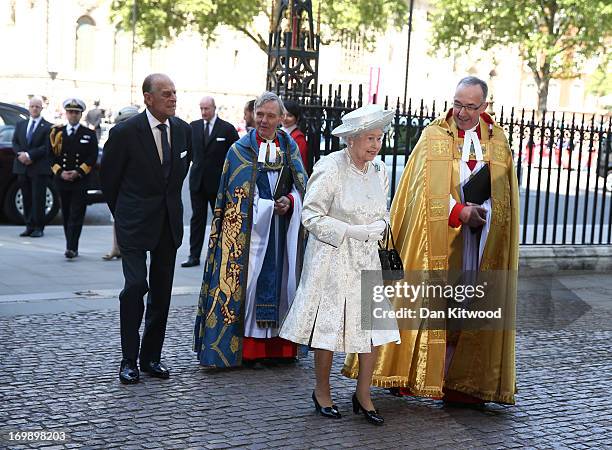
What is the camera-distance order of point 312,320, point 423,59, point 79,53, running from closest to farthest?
1. point 312,320
2. point 79,53
3. point 423,59

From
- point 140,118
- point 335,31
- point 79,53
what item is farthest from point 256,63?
point 140,118

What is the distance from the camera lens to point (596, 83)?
1772 inches

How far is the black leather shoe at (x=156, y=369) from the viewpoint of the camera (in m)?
6.44

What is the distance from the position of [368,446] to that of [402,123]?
5.58 meters

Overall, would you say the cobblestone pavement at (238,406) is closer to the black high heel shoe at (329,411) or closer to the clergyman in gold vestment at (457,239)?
the black high heel shoe at (329,411)

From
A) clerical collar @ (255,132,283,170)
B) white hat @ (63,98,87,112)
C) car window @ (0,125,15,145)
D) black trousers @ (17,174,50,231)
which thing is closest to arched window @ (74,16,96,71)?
car window @ (0,125,15,145)

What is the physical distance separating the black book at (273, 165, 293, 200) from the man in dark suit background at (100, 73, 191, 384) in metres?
0.71

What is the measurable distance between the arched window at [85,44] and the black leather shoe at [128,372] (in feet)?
163

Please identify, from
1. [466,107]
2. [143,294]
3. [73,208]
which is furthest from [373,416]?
[73,208]

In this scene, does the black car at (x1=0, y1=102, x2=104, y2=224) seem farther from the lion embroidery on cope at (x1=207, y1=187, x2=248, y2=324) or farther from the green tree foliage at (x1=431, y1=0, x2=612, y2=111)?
the green tree foliage at (x1=431, y1=0, x2=612, y2=111)

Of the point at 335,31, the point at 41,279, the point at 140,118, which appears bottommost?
the point at 41,279

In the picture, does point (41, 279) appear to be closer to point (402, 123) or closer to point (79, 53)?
point (402, 123)

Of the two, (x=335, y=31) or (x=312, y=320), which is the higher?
(x=335, y=31)

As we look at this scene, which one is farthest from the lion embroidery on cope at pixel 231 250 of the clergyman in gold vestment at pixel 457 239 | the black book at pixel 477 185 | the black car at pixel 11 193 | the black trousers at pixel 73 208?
the black car at pixel 11 193
